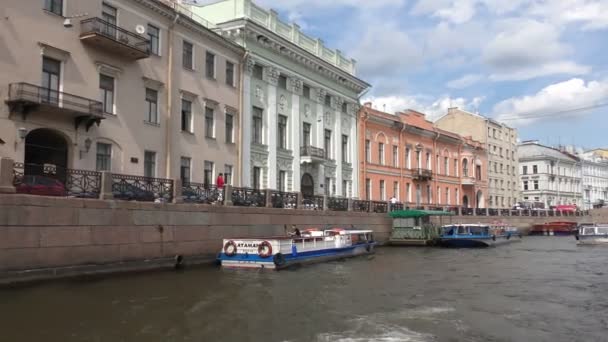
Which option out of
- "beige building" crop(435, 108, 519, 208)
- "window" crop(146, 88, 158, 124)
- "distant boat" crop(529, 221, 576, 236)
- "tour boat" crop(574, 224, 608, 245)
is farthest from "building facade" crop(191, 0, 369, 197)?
"distant boat" crop(529, 221, 576, 236)

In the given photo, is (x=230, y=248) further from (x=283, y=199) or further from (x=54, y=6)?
(x=54, y=6)

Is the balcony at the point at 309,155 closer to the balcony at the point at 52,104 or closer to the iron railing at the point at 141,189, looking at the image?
the iron railing at the point at 141,189

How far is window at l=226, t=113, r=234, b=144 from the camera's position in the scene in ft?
98.4

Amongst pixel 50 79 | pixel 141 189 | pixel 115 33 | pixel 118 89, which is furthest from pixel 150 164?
pixel 50 79

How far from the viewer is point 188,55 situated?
27453 mm

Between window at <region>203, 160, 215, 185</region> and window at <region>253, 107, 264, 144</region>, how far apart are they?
4.13 m

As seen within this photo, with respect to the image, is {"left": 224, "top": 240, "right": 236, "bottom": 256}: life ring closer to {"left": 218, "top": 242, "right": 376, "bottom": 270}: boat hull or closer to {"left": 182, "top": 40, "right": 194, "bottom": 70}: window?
{"left": 218, "top": 242, "right": 376, "bottom": 270}: boat hull

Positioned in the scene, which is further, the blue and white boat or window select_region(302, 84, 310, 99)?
window select_region(302, 84, 310, 99)

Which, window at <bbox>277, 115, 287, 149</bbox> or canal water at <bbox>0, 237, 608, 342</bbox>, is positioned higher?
window at <bbox>277, 115, 287, 149</bbox>

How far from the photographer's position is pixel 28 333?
33.7 feet

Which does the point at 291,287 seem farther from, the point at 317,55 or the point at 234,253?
the point at 317,55

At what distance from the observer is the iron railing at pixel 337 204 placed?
32.4 meters

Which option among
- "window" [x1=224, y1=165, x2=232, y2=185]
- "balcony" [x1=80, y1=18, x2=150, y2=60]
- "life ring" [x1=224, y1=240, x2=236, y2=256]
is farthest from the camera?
"window" [x1=224, y1=165, x2=232, y2=185]

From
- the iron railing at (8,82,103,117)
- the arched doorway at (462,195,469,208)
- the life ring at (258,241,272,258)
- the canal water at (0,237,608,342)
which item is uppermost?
the iron railing at (8,82,103,117)
